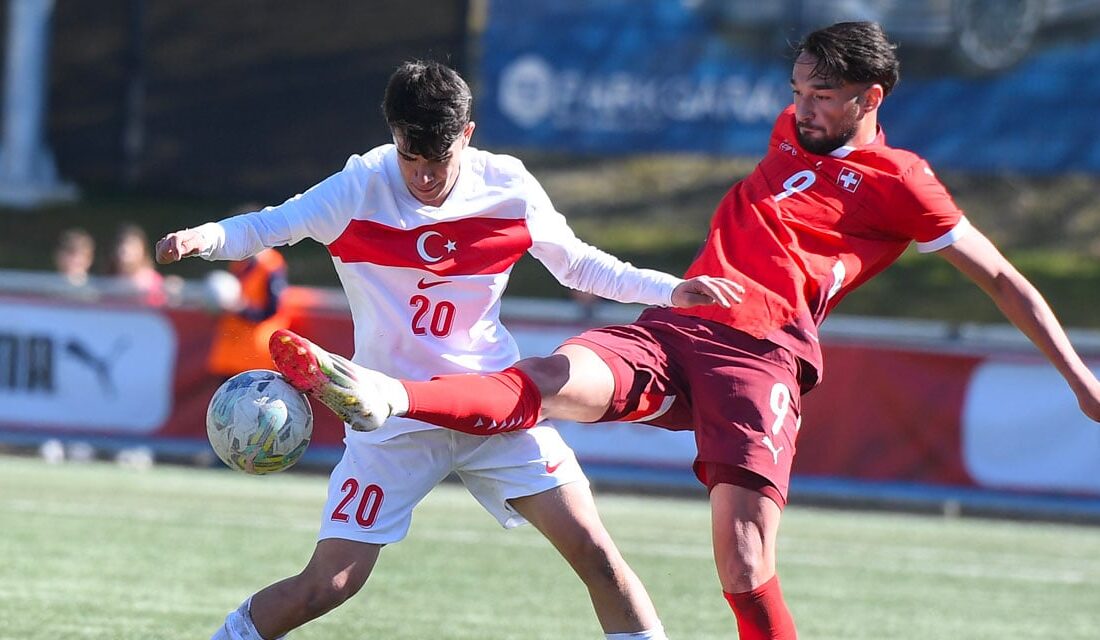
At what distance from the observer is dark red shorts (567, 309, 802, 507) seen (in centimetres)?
475

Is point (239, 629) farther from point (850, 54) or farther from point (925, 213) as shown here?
point (850, 54)

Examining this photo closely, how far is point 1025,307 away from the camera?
4.87 meters

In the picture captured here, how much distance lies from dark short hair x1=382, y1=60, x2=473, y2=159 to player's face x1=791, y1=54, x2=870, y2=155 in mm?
1137

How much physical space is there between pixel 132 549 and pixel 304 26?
13549mm

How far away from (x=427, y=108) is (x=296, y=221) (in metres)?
0.49

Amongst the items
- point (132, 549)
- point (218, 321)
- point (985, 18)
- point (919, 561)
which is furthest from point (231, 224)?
point (985, 18)

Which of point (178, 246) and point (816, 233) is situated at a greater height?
point (816, 233)

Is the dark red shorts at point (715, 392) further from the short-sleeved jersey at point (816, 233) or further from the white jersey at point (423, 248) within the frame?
the white jersey at point (423, 248)

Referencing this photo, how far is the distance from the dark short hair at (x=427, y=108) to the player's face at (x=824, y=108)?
1.14 metres

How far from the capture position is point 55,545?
310 inches

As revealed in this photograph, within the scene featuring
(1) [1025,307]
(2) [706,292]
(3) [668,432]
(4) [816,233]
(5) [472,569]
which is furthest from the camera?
(3) [668,432]

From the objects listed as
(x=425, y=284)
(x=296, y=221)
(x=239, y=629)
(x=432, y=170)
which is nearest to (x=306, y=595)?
(x=239, y=629)

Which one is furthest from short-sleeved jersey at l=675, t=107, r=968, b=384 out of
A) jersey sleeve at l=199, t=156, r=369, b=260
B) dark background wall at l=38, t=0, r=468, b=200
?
dark background wall at l=38, t=0, r=468, b=200

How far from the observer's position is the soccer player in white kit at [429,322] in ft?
15.0
